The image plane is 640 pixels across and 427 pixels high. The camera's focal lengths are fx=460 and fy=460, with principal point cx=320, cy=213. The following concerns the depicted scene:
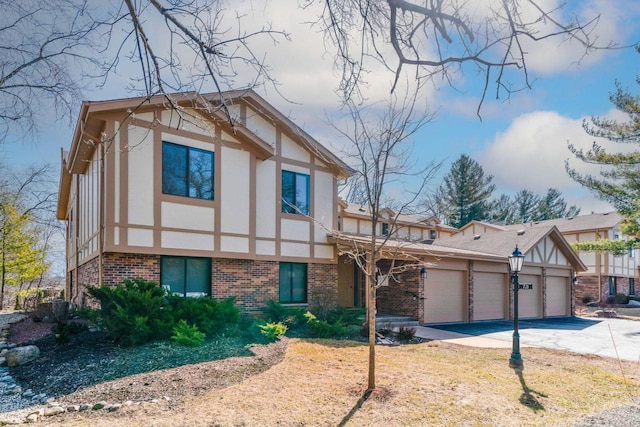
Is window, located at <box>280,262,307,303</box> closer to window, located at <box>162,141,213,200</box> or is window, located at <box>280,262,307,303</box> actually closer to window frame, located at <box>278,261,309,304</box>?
window frame, located at <box>278,261,309,304</box>

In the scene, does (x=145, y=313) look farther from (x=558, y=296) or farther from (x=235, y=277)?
(x=558, y=296)

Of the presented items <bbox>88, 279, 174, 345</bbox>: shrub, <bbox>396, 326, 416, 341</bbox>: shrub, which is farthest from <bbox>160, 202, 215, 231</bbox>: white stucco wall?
<bbox>396, 326, 416, 341</bbox>: shrub

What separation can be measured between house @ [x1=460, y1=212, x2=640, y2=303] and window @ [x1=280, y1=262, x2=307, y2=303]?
2105 centimetres

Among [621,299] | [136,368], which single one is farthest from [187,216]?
[621,299]

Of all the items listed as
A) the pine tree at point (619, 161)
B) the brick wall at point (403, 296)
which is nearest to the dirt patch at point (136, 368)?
the brick wall at point (403, 296)

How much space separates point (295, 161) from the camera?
15.2 m

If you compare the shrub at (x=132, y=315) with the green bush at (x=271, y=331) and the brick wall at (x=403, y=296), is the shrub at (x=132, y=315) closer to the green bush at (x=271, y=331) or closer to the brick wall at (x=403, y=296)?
the green bush at (x=271, y=331)

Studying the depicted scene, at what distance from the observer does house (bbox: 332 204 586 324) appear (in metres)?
16.0

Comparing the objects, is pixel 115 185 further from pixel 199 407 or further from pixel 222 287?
pixel 199 407

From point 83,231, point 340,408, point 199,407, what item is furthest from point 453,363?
point 83,231

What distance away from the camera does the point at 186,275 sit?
495 inches

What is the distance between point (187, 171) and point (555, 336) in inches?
492

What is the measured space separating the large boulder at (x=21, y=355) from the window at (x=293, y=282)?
696 cm

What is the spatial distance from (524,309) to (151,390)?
714 inches
